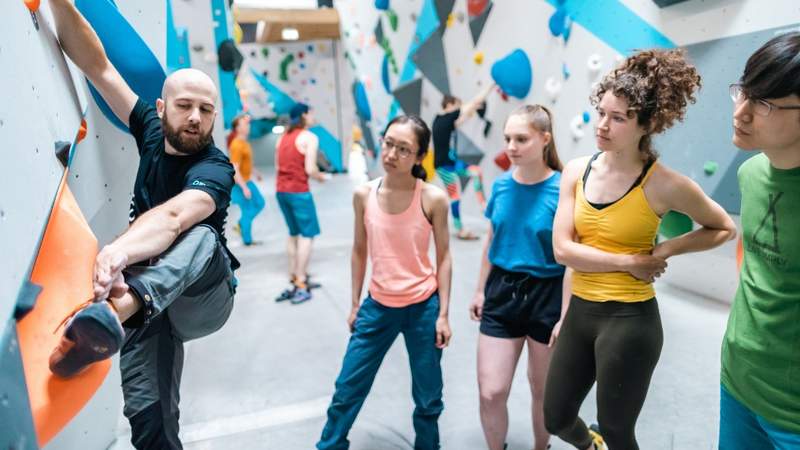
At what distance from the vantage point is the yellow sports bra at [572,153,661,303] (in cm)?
141

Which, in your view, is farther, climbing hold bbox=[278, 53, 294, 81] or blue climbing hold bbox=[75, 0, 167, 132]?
climbing hold bbox=[278, 53, 294, 81]

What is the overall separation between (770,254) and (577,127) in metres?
3.23

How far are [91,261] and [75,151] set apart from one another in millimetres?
500

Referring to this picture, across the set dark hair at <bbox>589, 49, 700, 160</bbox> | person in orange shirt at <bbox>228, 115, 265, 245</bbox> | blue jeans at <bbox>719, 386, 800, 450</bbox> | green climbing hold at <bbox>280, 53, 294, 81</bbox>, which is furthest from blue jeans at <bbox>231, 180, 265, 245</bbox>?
green climbing hold at <bbox>280, 53, 294, 81</bbox>

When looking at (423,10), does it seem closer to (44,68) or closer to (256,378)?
(256,378)

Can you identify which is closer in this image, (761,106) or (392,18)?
(761,106)

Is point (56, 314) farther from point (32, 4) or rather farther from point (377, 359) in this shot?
point (377, 359)

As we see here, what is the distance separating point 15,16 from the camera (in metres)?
1.07

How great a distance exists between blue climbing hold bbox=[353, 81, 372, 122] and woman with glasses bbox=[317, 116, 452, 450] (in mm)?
7752

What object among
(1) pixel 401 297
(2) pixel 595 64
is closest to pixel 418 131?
(1) pixel 401 297

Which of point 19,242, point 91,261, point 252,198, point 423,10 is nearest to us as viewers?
point 19,242

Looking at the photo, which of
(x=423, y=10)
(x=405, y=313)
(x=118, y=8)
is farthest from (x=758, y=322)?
(x=423, y=10)

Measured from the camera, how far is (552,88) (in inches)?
177

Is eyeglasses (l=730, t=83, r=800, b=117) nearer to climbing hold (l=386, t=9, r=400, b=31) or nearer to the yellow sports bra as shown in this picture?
the yellow sports bra
